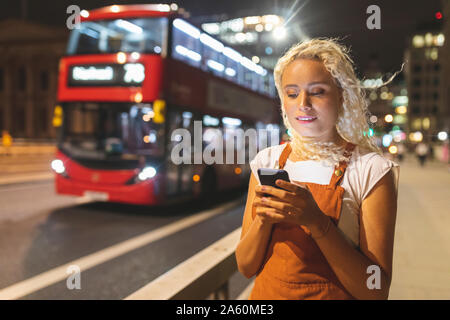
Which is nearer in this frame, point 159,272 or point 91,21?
point 159,272

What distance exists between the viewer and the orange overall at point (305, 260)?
125 centimetres

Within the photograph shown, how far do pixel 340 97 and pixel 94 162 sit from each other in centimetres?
812

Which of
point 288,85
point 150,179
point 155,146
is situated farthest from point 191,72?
point 288,85

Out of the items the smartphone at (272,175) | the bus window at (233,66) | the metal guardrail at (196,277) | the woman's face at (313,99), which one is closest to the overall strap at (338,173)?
the woman's face at (313,99)

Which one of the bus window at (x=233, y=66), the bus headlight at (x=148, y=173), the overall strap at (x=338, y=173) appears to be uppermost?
the bus window at (x=233, y=66)

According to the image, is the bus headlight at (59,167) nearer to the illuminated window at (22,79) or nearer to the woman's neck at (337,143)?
the woman's neck at (337,143)

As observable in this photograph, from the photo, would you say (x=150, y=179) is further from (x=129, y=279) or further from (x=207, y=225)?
(x=129, y=279)

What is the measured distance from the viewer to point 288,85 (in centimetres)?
131

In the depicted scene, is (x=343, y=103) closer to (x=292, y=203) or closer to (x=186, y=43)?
(x=292, y=203)

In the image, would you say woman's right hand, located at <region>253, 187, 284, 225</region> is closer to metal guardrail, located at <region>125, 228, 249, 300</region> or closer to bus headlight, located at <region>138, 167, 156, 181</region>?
metal guardrail, located at <region>125, 228, 249, 300</region>

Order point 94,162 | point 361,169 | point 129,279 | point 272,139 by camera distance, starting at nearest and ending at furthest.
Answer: point 361,169 < point 129,279 < point 94,162 < point 272,139

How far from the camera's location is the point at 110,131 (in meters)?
8.73

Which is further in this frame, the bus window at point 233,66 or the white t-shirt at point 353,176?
the bus window at point 233,66

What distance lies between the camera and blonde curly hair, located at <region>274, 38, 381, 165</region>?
1275 millimetres
